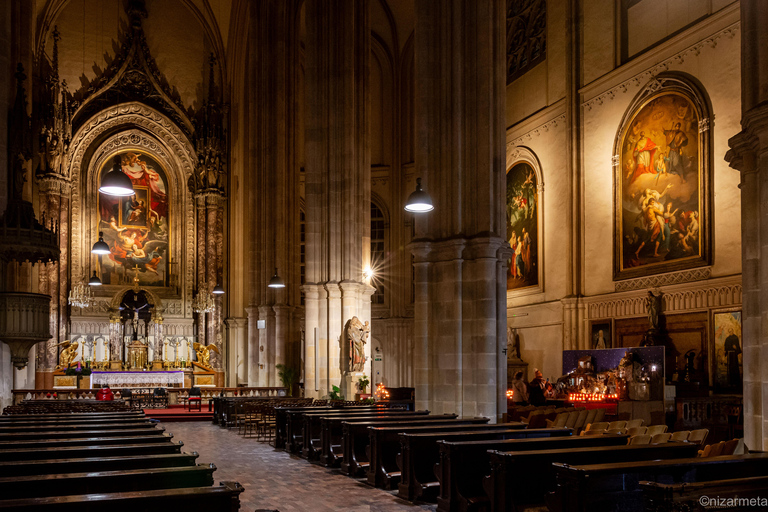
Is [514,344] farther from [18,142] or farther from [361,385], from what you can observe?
[18,142]

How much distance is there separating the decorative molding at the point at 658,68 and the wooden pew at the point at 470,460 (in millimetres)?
15957

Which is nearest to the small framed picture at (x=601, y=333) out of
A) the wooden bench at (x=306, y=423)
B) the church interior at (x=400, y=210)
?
the church interior at (x=400, y=210)

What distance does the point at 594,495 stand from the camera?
6.38 m

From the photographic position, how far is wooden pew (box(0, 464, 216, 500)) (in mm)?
5516

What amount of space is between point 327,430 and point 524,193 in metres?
19.5

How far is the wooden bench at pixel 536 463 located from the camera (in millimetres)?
7180

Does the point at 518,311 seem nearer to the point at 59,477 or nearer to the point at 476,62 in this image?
the point at 476,62

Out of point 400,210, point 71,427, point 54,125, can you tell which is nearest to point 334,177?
point 400,210

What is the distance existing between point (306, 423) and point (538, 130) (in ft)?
61.7

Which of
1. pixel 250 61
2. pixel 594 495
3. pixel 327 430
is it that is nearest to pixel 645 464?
pixel 594 495

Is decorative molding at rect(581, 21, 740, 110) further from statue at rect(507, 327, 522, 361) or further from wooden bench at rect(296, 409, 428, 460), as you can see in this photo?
wooden bench at rect(296, 409, 428, 460)

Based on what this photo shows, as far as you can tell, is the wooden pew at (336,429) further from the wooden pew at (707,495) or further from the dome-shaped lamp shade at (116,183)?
the wooden pew at (707,495)

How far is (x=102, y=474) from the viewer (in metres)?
5.62

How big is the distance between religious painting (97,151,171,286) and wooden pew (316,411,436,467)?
25082 mm
